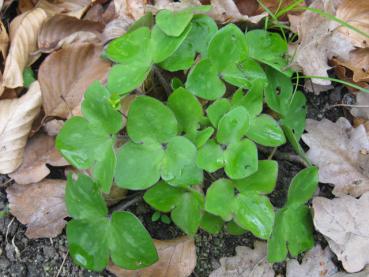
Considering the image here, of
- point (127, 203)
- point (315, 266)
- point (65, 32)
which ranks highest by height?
point (65, 32)

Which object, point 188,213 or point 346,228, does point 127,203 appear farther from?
point 346,228

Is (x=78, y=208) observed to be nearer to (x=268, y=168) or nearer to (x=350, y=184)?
(x=268, y=168)

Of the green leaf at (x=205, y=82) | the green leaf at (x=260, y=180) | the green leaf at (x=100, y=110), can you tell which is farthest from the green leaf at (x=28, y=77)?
the green leaf at (x=260, y=180)

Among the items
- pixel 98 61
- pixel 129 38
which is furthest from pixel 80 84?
pixel 129 38

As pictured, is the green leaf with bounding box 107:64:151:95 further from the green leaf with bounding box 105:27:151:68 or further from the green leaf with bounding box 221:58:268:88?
A: the green leaf with bounding box 221:58:268:88

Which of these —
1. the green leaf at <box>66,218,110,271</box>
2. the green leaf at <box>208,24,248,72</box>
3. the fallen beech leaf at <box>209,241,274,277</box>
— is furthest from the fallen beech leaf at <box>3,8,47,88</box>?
the fallen beech leaf at <box>209,241,274,277</box>

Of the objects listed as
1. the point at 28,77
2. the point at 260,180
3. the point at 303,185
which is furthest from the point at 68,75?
the point at 303,185
